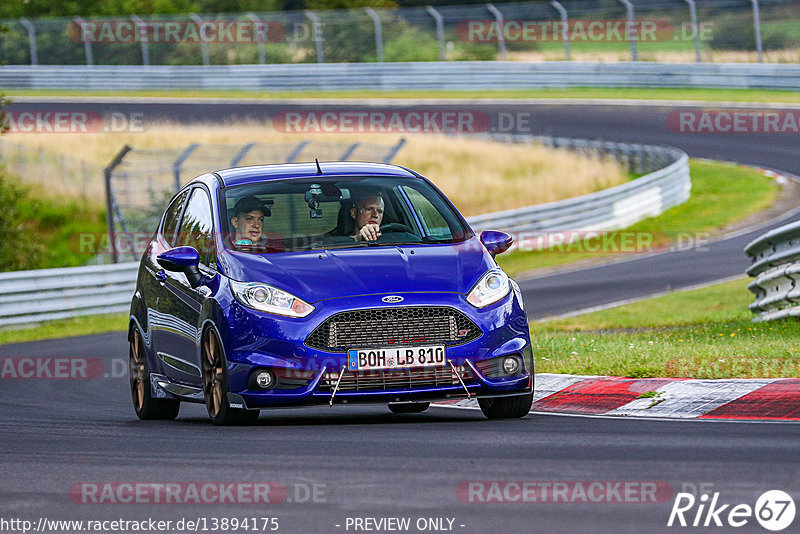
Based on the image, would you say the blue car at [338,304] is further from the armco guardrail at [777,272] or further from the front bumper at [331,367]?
the armco guardrail at [777,272]

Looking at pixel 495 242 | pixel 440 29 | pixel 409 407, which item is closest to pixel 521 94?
pixel 440 29

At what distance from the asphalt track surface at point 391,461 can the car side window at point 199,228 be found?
3.57ft

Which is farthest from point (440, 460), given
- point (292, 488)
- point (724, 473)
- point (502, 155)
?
point (502, 155)

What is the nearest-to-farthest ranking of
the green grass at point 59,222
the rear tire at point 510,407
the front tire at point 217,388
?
the front tire at point 217,388 < the rear tire at point 510,407 < the green grass at point 59,222

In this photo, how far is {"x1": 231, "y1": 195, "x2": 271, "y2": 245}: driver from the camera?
9.49 metres

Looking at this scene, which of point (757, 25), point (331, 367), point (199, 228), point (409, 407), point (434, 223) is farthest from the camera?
point (757, 25)

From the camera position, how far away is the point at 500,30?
45.1m

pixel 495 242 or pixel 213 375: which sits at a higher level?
pixel 495 242

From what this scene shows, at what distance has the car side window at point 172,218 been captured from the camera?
1066cm

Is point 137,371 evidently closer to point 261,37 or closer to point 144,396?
point 144,396

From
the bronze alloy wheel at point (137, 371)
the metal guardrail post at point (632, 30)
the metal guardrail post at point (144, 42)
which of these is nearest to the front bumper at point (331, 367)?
the bronze alloy wheel at point (137, 371)

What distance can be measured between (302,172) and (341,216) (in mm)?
484

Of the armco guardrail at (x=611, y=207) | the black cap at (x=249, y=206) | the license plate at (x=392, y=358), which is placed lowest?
the armco guardrail at (x=611, y=207)

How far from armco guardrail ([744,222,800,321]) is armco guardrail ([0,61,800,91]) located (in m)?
26.5
